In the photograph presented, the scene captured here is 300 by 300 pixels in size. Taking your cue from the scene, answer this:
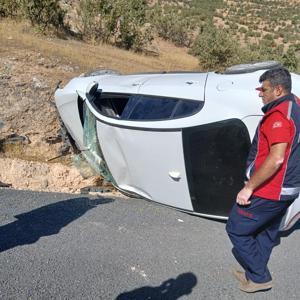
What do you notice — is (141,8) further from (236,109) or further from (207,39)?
(236,109)

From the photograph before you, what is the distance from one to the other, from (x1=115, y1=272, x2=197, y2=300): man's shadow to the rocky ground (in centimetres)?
259

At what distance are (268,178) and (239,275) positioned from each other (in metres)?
1.08

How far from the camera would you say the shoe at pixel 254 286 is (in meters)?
3.65

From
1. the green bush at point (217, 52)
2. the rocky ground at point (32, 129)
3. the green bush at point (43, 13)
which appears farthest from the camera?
the green bush at point (217, 52)

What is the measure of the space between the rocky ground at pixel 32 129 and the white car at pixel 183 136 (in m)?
1.07

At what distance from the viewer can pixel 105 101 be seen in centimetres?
607

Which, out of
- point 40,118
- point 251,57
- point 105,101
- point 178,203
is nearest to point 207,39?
point 251,57

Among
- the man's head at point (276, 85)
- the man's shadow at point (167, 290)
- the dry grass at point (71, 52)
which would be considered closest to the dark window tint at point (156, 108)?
the man's head at point (276, 85)

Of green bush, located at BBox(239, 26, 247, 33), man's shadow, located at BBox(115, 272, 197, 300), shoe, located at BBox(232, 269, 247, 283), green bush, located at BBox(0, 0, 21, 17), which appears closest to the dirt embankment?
man's shadow, located at BBox(115, 272, 197, 300)

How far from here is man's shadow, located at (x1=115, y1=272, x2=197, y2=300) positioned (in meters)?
3.53

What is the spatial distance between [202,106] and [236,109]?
35cm

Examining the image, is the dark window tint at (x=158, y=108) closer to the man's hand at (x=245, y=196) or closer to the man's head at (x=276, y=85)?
the man's head at (x=276, y=85)

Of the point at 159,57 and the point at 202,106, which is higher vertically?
the point at 202,106

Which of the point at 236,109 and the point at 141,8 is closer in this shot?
the point at 236,109
